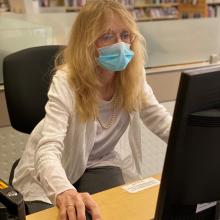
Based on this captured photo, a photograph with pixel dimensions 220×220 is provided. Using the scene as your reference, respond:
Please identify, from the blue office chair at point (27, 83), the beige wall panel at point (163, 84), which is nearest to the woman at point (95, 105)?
the blue office chair at point (27, 83)

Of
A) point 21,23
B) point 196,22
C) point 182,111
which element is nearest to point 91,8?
point 182,111

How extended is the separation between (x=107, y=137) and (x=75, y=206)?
1.80ft

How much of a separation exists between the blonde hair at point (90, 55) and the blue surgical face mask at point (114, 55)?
0.04 metres

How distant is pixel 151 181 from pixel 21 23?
140 cm

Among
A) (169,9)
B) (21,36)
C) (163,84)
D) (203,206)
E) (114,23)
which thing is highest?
(114,23)

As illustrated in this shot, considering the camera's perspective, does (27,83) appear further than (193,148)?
Yes

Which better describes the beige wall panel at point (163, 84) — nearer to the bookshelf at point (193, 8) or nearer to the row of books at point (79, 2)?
the row of books at point (79, 2)

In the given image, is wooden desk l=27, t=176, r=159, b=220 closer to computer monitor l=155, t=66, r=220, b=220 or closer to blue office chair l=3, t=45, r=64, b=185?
computer monitor l=155, t=66, r=220, b=220

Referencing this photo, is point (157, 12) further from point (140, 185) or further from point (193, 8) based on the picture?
point (140, 185)

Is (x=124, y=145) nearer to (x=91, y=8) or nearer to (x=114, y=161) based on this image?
(x=114, y=161)

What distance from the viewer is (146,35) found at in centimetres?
239

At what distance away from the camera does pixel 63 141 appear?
1.30 meters

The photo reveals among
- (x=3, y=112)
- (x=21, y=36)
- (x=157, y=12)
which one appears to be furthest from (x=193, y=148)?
(x=157, y=12)

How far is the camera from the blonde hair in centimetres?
130
